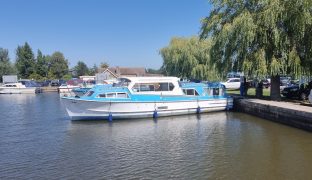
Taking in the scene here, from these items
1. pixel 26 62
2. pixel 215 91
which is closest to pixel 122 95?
pixel 215 91

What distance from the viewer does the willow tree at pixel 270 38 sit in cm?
2181

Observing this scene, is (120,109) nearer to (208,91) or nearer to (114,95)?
(114,95)

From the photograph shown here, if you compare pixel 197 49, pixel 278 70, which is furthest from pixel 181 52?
pixel 278 70

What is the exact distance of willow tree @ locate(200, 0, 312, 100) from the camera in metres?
21.8

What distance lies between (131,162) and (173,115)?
12.3 meters

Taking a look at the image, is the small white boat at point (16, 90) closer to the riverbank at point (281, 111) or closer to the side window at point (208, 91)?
the side window at point (208, 91)

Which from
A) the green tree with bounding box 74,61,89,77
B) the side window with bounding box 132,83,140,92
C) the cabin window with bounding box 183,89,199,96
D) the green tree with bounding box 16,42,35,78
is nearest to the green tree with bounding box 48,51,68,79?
the green tree with bounding box 16,42,35,78

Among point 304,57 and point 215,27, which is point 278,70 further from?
point 215,27

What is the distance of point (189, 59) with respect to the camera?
43.3 metres

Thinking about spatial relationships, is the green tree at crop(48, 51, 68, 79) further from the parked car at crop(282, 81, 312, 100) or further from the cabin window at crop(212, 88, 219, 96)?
the parked car at crop(282, 81, 312, 100)

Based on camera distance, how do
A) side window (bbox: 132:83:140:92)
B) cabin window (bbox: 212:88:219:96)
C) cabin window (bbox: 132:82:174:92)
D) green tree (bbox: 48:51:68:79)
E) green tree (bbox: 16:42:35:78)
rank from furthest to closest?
green tree (bbox: 48:51:68:79) < green tree (bbox: 16:42:35:78) < cabin window (bbox: 212:88:219:96) < cabin window (bbox: 132:82:174:92) < side window (bbox: 132:83:140:92)

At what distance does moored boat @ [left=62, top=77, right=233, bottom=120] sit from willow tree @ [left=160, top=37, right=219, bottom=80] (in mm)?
13354

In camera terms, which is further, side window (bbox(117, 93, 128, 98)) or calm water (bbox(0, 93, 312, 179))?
side window (bbox(117, 93, 128, 98))

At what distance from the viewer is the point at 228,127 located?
19.9m
